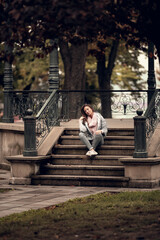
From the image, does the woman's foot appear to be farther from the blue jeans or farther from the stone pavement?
the stone pavement

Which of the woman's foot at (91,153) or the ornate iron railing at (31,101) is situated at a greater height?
the ornate iron railing at (31,101)

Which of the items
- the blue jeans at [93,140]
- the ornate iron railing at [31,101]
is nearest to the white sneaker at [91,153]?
the blue jeans at [93,140]

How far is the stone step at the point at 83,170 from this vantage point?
14.8m

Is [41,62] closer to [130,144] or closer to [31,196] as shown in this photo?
[130,144]

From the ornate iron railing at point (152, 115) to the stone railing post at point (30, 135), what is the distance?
8.75ft

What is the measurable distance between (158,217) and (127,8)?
3.13 meters

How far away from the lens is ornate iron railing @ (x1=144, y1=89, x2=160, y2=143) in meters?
15.5

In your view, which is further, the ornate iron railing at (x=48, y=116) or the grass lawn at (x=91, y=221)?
the ornate iron railing at (x=48, y=116)

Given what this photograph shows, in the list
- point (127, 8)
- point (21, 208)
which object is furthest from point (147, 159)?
point (127, 8)

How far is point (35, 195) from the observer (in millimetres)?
12883

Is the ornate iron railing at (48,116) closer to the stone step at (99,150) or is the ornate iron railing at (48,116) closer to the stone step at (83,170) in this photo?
the stone step at (99,150)

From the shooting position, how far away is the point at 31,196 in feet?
41.8

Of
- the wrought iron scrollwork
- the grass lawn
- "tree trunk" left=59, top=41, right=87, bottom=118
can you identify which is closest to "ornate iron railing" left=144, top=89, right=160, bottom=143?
the wrought iron scrollwork

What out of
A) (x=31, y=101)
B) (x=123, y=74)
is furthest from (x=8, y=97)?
(x=123, y=74)
